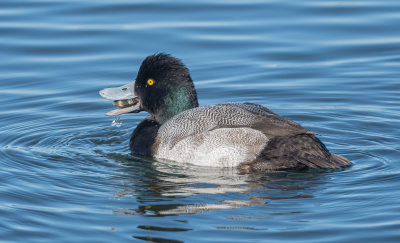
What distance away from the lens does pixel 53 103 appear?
1152 cm

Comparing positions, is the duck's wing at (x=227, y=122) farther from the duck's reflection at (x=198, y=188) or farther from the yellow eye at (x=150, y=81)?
the yellow eye at (x=150, y=81)

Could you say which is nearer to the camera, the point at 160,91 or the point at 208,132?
the point at 208,132

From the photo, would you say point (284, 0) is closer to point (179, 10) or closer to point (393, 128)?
point (179, 10)

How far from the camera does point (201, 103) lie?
11484 millimetres

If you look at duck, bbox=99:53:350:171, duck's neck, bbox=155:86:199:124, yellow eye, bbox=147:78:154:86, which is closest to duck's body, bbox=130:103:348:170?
duck, bbox=99:53:350:171

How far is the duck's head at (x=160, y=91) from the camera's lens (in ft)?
30.9

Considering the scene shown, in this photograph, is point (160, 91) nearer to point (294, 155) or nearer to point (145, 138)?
point (145, 138)

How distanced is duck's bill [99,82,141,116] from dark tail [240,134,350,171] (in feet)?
7.05

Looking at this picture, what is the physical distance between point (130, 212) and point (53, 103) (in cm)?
453

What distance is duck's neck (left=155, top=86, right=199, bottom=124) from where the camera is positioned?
9492 millimetres

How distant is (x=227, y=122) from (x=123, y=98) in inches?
68.0

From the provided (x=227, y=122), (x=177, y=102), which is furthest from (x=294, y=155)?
(x=177, y=102)

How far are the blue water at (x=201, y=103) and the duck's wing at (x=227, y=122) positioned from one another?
16.8 inches

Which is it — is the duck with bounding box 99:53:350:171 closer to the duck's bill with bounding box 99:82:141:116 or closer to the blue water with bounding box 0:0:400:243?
the duck's bill with bounding box 99:82:141:116
